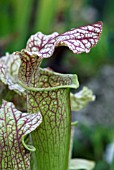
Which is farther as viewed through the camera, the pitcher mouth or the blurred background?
the blurred background

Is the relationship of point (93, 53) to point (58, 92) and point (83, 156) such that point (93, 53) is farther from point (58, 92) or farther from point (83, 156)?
point (58, 92)

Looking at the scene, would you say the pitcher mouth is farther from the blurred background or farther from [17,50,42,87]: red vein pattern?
the blurred background

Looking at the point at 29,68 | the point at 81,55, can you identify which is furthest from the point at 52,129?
the point at 81,55

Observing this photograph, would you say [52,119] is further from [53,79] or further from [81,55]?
[81,55]

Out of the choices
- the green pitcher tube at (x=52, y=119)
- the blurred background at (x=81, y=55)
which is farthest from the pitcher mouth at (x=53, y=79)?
the blurred background at (x=81, y=55)

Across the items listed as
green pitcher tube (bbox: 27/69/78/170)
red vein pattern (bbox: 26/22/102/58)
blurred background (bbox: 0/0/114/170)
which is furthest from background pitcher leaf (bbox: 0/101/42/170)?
blurred background (bbox: 0/0/114/170)

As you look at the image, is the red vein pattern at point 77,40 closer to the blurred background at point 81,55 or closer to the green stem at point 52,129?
the green stem at point 52,129

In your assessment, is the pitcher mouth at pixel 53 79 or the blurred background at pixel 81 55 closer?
the pitcher mouth at pixel 53 79
